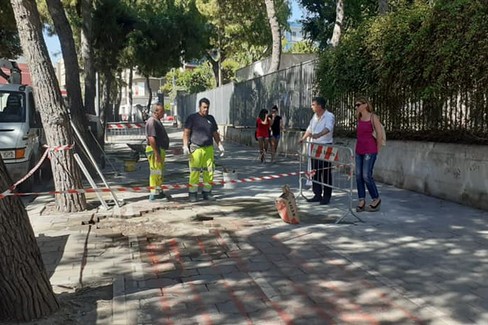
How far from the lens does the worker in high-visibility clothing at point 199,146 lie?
8.90 metres

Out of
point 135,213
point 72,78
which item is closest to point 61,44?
point 72,78

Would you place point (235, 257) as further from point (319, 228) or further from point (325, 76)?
point (325, 76)

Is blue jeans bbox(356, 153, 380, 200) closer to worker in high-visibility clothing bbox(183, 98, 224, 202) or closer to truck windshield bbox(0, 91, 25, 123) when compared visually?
worker in high-visibility clothing bbox(183, 98, 224, 202)

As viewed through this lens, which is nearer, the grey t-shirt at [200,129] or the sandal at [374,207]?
the sandal at [374,207]

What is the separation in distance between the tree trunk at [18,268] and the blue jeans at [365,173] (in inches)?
192

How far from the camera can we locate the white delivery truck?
32.0 ft

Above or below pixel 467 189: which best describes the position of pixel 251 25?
above

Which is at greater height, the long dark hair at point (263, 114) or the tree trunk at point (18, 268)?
the long dark hair at point (263, 114)

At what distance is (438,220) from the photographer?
7215mm

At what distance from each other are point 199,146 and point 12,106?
15.2 feet

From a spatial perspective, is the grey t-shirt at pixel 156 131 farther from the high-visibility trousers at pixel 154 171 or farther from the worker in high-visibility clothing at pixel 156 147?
the high-visibility trousers at pixel 154 171

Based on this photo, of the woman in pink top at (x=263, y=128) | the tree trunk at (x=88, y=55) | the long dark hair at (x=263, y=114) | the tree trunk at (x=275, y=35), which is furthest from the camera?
the tree trunk at (x=275, y=35)

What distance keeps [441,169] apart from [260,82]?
13261 millimetres

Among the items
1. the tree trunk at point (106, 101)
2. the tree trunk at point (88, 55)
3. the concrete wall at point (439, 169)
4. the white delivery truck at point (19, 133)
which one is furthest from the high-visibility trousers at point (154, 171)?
the tree trunk at point (106, 101)
